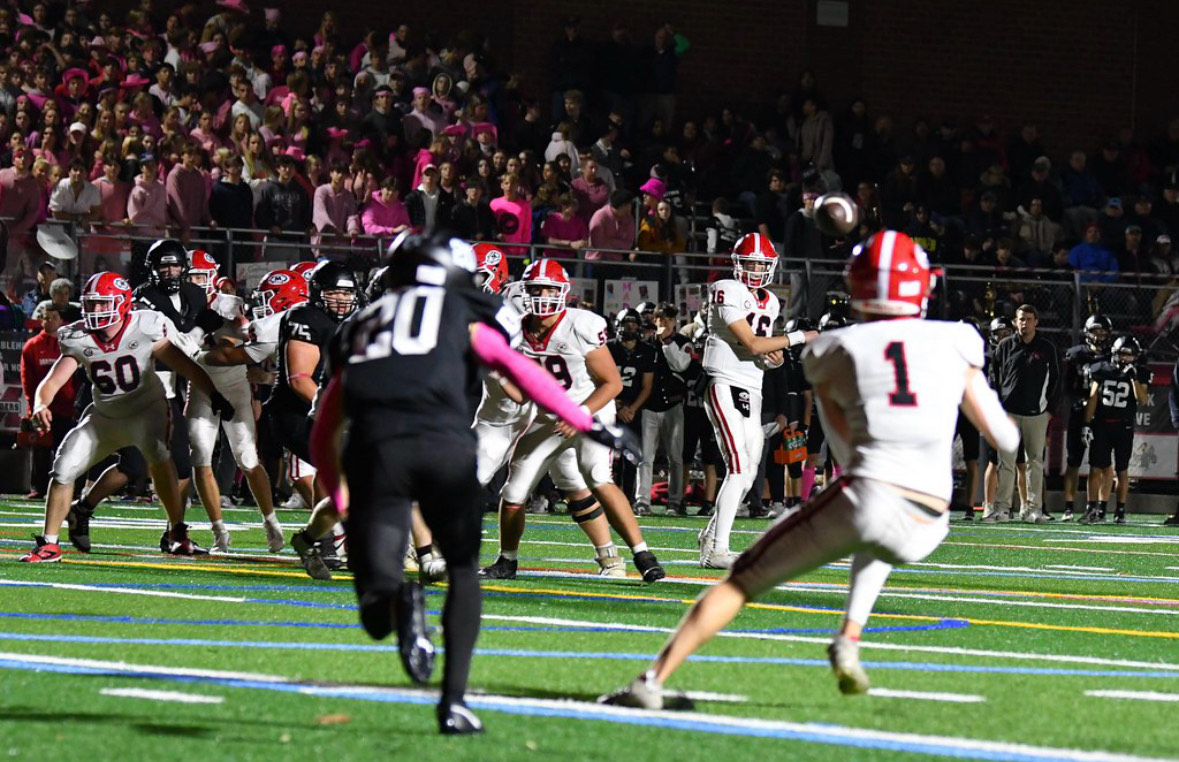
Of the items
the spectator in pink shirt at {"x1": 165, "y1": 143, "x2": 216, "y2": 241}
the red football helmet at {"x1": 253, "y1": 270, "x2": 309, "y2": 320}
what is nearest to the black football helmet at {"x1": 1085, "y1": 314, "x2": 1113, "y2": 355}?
the spectator in pink shirt at {"x1": 165, "y1": 143, "x2": 216, "y2": 241}

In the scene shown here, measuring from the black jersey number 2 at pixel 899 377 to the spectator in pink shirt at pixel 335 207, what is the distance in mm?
13131

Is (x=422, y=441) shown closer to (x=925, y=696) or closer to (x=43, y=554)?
(x=925, y=696)

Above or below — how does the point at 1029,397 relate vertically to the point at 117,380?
below

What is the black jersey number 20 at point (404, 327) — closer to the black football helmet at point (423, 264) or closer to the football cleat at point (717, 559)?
the black football helmet at point (423, 264)

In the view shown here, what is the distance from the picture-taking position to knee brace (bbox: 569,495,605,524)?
11.7m

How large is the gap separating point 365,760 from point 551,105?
69.2 ft

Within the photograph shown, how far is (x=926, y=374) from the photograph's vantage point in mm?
6480

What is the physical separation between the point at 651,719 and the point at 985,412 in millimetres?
1470

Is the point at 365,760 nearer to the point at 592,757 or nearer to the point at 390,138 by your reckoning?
the point at 592,757

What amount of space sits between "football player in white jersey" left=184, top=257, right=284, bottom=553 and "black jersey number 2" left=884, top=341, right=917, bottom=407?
709 centimetres

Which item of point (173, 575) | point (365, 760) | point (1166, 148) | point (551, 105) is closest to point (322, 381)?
point (173, 575)

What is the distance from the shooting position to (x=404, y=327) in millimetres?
6078

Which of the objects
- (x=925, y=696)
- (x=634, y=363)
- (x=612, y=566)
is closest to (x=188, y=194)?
(x=634, y=363)

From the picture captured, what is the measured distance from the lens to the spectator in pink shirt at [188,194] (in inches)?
736
